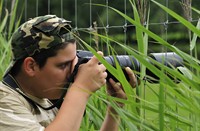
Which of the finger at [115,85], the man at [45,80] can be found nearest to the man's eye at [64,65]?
the man at [45,80]

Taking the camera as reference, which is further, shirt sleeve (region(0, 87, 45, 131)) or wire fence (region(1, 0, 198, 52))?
shirt sleeve (region(0, 87, 45, 131))

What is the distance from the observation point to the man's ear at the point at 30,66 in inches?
81.3

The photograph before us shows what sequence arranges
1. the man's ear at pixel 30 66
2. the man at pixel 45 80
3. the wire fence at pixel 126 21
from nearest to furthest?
the wire fence at pixel 126 21, the man at pixel 45 80, the man's ear at pixel 30 66

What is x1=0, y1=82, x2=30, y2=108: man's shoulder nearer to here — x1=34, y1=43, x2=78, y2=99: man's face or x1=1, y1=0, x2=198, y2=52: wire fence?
x1=34, y1=43, x2=78, y2=99: man's face

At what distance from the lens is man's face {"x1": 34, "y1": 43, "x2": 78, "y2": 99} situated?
2.01 meters

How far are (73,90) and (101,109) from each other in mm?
411

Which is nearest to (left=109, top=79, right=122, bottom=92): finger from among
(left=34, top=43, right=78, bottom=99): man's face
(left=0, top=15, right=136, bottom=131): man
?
(left=0, top=15, right=136, bottom=131): man

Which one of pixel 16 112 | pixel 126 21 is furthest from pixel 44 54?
pixel 126 21

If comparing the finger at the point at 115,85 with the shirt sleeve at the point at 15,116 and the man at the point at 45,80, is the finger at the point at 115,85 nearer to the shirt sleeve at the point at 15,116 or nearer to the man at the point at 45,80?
the man at the point at 45,80

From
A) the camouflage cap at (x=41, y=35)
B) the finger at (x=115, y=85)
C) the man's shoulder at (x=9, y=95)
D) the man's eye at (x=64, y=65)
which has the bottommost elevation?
the man's shoulder at (x=9, y=95)

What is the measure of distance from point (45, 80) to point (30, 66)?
0.07 m

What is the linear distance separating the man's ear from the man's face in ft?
0.06

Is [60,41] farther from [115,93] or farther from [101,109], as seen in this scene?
[101,109]

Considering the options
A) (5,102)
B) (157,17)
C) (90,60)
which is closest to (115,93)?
(90,60)
